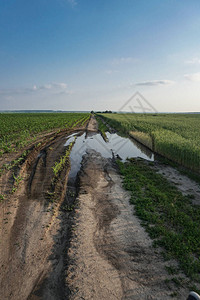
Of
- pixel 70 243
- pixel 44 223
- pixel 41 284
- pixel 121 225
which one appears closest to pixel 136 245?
pixel 121 225

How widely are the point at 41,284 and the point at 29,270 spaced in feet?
1.54

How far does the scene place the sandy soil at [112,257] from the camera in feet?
10.9

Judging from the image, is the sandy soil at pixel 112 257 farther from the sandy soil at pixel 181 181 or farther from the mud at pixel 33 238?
the sandy soil at pixel 181 181

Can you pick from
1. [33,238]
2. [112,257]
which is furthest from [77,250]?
[33,238]

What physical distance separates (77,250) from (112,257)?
877mm

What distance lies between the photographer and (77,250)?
4277mm

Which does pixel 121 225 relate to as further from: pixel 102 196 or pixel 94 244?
pixel 102 196

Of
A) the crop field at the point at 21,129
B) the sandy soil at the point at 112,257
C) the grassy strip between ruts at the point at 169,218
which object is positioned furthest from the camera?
the crop field at the point at 21,129

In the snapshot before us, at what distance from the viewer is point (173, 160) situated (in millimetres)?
11727

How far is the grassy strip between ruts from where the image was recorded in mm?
4059

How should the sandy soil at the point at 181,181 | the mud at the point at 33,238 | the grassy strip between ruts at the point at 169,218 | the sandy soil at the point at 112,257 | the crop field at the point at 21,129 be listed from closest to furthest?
1. the sandy soil at the point at 112,257
2. the mud at the point at 33,238
3. the grassy strip between ruts at the point at 169,218
4. the sandy soil at the point at 181,181
5. the crop field at the point at 21,129

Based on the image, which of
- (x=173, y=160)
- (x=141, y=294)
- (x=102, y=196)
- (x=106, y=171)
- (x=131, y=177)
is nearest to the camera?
(x=141, y=294)

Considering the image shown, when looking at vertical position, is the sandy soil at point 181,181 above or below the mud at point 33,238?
above

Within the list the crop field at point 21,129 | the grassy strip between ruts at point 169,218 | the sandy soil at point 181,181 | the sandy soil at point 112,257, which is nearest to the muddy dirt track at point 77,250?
the sandy soil at point 112,257
